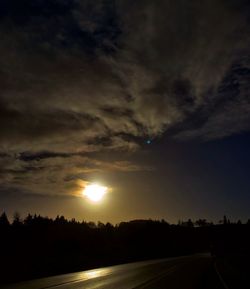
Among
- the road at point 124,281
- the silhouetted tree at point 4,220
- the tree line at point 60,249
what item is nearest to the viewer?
the road at point 124,281

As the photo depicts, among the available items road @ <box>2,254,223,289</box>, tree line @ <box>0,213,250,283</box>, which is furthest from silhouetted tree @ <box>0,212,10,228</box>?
road @ <box>2,254,223,289</box>

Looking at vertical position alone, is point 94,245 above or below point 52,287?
above

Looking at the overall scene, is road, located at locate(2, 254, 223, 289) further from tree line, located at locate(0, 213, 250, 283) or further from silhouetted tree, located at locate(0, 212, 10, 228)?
silhouetted tree, located at locate(0, 212, 10, 228)

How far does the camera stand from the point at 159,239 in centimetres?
13525

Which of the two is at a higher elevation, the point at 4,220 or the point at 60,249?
the point at 4,220

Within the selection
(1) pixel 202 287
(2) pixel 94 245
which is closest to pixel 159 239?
(2) pixel 94 245

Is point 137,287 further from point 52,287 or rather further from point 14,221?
point 14,221

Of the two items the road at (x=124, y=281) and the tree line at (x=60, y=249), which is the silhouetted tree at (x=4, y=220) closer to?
the tree line at (x=60, y=249)

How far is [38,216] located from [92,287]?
314ft

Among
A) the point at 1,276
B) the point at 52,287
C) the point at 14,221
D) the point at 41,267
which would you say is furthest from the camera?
the point at 14,221

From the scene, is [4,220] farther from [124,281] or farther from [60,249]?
[124,281]

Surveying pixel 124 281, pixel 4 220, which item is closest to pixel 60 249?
pixel 124 281

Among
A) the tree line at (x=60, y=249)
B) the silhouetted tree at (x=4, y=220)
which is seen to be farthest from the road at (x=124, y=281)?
the silhouetted tree at (x=4, y=220)

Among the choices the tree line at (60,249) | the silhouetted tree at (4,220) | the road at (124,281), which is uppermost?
the silhouetted tree at (4,220)
